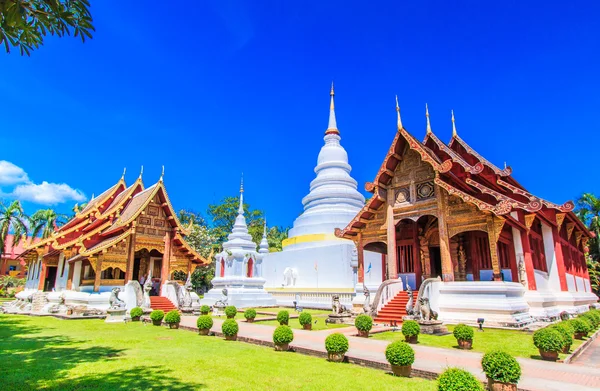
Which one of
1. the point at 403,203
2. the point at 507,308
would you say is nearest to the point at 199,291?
the point at 403,203

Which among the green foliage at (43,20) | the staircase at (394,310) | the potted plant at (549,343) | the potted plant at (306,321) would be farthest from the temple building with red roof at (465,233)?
the green foliage at (43,20)

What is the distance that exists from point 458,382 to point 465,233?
1386 cm

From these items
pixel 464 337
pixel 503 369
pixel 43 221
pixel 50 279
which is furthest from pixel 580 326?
pixel 43 221

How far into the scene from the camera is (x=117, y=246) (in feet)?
63.4

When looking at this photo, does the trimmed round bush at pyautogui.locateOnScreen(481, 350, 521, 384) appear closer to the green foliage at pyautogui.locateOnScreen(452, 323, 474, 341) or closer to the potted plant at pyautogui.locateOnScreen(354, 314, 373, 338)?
the green foliage at pyautogui.locateOnScreen(452, 323, 474, 341)

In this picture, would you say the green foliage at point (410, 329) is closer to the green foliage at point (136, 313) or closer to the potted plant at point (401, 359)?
the potted plant at point (401, 359)

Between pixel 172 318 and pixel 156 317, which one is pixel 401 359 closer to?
pixel 172 318

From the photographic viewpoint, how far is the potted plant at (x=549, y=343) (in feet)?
25.9

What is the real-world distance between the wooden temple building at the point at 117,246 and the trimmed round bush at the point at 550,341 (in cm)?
1777

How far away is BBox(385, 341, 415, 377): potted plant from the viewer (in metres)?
6.52

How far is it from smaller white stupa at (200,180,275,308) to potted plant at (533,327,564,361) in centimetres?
1904

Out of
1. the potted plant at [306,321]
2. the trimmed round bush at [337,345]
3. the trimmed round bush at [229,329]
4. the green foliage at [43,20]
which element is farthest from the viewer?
the potted plant at [306,321]

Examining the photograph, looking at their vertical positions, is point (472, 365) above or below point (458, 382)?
below

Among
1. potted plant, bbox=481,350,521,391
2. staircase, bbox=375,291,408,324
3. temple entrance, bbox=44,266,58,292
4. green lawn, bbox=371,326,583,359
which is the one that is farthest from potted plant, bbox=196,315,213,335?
temple entrance, bbox=44,266,58,292
